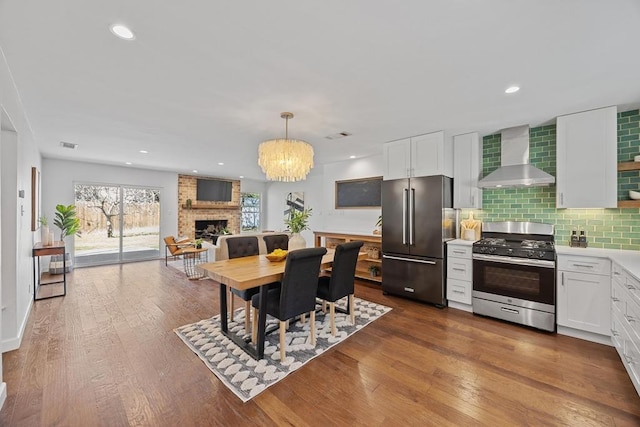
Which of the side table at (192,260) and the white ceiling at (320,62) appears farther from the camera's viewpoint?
the side table at (192,260)

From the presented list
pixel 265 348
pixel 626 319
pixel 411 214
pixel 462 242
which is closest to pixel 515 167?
pixel 462 242

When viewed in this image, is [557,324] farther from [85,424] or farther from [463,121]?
[85,424]

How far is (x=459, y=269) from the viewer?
3.57 m

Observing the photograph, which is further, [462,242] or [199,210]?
[199,210]

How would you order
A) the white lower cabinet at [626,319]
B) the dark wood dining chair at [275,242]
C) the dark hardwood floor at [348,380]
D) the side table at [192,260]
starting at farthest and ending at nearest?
the side table at [192,260] → the dark wood dining chair at [275,242] → the white lower cabinet at [626,319] → the dark hardwood floor at [348,380]

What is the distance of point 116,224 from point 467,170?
25.9ft

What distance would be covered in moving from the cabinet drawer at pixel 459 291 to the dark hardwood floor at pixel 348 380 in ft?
0.92

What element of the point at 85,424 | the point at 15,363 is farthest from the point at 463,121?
the point at 15,363

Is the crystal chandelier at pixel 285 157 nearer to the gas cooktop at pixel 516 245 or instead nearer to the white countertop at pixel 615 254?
the gas cooktop at pixel 516 245

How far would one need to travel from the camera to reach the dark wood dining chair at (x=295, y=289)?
231 cm

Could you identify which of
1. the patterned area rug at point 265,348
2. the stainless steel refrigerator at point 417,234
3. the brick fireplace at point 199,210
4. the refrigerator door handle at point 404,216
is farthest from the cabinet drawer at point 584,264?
the brick fireplace at point 199,210

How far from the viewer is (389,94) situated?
2582 millimetres

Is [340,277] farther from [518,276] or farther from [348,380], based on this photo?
[518,276]

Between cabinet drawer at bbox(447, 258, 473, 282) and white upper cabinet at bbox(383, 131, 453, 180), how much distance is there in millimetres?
1227
